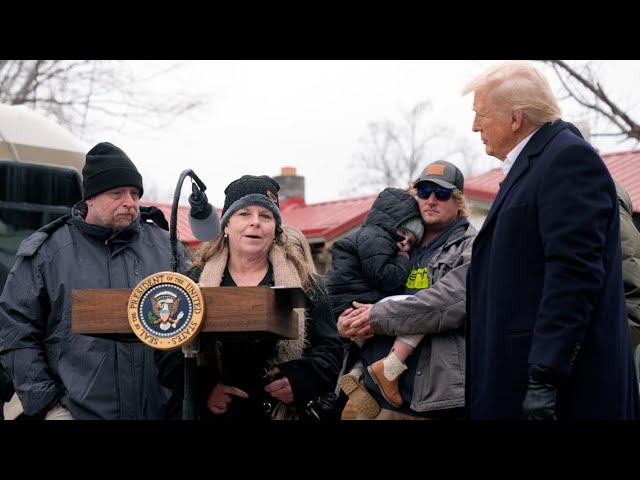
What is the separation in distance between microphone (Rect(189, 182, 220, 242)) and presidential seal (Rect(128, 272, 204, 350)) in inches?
29.9

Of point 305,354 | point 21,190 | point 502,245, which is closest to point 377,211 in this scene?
point 305,354

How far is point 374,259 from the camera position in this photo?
494cm

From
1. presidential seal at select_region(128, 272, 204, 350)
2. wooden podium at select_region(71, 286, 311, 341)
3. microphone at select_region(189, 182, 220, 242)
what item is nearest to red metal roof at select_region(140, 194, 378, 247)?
microphone at select_region(189, 182, 220, 242)

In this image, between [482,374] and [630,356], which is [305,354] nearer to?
[482,374]

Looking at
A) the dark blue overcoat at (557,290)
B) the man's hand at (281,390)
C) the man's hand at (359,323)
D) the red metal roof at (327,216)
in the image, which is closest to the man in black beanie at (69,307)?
the man's hand at (281,390)

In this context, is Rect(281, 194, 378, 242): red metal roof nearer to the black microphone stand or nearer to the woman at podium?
the woman at podium

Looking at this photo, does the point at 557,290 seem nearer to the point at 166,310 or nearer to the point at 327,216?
the point at 166,310

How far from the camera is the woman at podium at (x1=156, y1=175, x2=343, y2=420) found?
401 cm

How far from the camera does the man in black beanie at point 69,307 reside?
13.5ft

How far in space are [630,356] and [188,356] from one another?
1616mm

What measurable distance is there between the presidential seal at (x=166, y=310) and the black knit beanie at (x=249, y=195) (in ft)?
3.16

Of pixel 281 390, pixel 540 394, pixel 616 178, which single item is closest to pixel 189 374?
pixel 281 390

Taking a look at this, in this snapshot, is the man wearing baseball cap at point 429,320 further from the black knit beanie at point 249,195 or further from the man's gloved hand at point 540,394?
the man's gloved hand at point 540,394

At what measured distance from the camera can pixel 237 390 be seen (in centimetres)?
400
